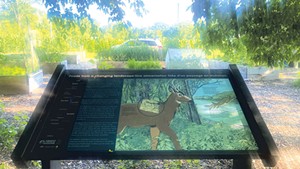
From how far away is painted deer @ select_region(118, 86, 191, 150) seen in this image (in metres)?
0.80

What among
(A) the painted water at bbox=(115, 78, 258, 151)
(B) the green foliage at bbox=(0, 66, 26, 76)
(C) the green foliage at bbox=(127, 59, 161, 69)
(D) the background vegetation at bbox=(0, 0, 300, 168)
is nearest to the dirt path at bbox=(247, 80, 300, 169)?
(D) the background vegetation at bbox=(0, 0, 300, 168)

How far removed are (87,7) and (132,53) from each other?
48 cm

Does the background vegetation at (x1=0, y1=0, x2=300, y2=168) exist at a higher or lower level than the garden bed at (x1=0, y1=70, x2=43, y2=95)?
higher

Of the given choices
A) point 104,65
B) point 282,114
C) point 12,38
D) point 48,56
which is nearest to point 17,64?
point 48,56

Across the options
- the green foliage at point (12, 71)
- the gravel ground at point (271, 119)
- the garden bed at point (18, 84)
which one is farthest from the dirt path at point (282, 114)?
the green foliage at point (12, 71)

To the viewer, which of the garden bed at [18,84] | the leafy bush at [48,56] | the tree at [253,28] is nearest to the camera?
the tree at [253,28]

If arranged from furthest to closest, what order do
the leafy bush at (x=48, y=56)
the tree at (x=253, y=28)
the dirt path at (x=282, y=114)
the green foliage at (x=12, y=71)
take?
the green foliage at (x=12, y=71) → the leafy bush at (x=48, y=56) → the dirt path at (x=282, y=114) → the tree at (x=253, y=28)

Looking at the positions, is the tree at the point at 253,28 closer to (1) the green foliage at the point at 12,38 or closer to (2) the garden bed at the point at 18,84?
(1) the green foliage at the point at 12,38

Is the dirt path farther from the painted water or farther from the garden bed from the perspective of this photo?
the garden bed

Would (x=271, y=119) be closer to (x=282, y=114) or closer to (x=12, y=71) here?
(x=282, y=114)

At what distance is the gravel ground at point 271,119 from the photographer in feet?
5.82

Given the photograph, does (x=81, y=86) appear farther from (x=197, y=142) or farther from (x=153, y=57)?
(x=153, y=57)

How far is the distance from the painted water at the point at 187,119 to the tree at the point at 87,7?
673mm

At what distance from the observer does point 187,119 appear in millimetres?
854
